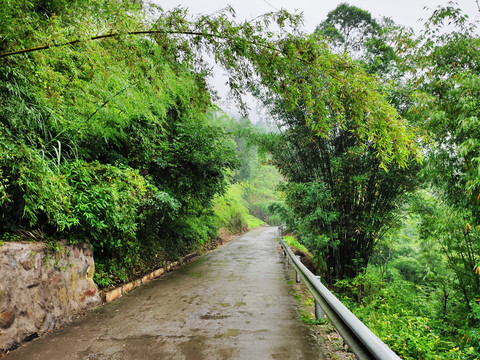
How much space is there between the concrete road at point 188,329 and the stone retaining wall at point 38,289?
0.15 metres

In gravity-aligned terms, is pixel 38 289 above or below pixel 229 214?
above

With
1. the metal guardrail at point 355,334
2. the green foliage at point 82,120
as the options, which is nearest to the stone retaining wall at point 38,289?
the green foliage at point 82,120

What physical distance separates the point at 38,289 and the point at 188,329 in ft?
5.51

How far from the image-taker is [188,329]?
9.73 ft

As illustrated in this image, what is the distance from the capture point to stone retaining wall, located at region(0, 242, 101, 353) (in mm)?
2457

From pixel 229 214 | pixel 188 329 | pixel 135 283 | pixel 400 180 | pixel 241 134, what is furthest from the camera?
pixel 229 214

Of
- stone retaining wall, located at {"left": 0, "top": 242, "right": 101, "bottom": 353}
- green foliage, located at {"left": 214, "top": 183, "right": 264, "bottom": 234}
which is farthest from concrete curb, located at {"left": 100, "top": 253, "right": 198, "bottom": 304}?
green foliage, located at {"left": 214, "top": 183, "right": 264, "bottom": 234}

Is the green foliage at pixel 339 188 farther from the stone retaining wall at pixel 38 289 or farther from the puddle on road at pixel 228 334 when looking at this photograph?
the stone retaining wall at pixel 38 289

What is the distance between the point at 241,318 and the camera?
331 cm

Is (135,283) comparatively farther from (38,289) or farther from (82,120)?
(82,120)

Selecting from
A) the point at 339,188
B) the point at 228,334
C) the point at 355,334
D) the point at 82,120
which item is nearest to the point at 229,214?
the point at 339,188

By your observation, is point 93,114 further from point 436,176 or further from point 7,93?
point 436,176

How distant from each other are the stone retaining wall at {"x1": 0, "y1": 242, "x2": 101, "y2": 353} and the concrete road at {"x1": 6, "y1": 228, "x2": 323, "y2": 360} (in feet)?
0.48

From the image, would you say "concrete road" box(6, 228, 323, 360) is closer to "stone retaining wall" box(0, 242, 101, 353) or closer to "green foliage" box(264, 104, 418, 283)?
"stone retaining wall" box(0, 242, 101, 353)
